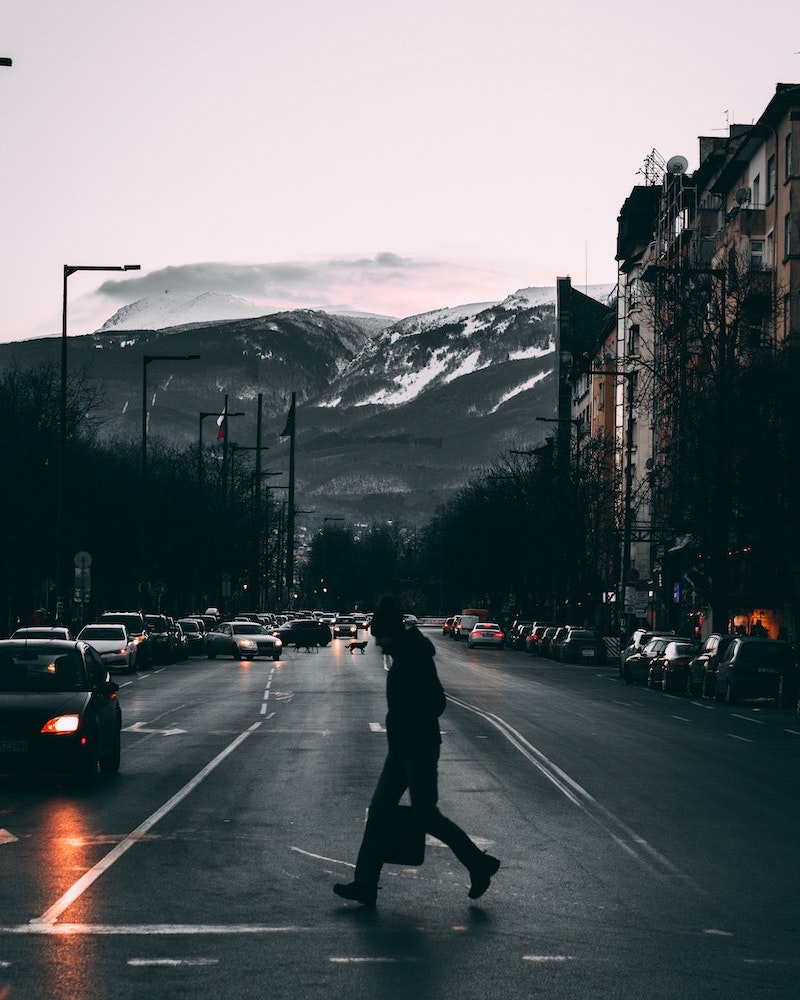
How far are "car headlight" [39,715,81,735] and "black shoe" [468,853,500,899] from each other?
7.81 metres

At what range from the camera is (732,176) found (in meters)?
72.2

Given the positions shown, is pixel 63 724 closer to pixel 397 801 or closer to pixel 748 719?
pixel 397 801

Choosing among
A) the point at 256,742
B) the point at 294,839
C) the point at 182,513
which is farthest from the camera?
the point at 182,513

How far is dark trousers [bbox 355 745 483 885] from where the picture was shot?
10.5 m

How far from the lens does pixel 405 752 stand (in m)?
10.5

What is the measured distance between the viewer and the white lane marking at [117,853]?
1022 cm

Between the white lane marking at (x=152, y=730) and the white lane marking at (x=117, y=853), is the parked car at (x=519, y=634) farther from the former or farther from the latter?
the white lane marking at (x=117, y=853)

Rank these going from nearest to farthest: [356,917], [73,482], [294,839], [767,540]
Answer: [356,917], [294,839], [767,540], [73,482]

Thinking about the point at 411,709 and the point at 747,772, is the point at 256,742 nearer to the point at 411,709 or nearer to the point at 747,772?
the point at 747,772

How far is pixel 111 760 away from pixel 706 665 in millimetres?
27139

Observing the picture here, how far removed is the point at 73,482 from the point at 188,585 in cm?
3061

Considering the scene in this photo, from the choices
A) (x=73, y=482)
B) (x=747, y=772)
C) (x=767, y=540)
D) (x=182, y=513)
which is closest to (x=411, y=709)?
(x=747, y=772)

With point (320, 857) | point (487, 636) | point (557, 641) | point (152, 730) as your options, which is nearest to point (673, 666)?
point (152, 730)

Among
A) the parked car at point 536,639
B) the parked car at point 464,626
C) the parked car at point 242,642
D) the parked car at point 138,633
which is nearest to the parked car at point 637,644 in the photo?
the parked car at point 138,633
